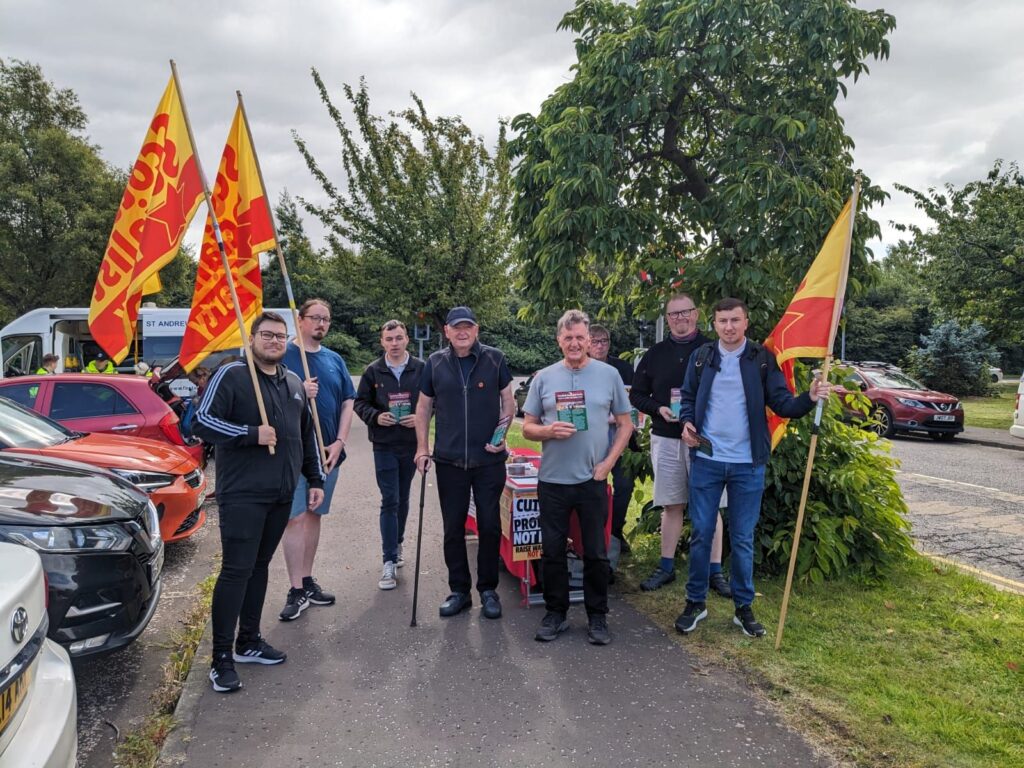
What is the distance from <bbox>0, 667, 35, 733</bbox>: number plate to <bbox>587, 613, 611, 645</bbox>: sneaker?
2976mm

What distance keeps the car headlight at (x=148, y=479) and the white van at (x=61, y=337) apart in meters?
8.76

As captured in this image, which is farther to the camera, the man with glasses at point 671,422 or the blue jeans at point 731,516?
the man with glasses at point 671,422

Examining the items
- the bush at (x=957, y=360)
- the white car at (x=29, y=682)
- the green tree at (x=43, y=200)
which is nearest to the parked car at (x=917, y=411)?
the white car at (x=29, y=682)

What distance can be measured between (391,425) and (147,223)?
216 cm

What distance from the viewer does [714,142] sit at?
19.1 feet

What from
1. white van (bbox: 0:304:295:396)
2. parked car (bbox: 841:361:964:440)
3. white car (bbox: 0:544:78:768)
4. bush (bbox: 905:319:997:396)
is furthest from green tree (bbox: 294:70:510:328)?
bush (bbox: 905:319:997:396)

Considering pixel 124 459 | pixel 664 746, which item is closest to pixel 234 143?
pixel 124 459

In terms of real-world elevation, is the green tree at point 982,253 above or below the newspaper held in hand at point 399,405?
above

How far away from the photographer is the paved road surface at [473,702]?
3.12 m

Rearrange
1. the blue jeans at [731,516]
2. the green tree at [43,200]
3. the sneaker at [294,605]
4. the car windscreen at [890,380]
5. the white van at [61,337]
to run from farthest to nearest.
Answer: the green tree at [43,200] → the car windscreen at [890,380] → the white van at [61,337] → the sneaker at [294,605] → the blue jeans at [731,516]

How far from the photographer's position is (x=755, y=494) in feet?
14.5

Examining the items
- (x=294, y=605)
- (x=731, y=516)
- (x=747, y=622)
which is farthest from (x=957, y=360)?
(x=294, y=605)

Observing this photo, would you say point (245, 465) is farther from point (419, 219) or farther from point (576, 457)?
point (419, 219)

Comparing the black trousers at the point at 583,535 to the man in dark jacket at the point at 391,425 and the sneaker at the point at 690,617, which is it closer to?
the sneaker at the point at 690,617
